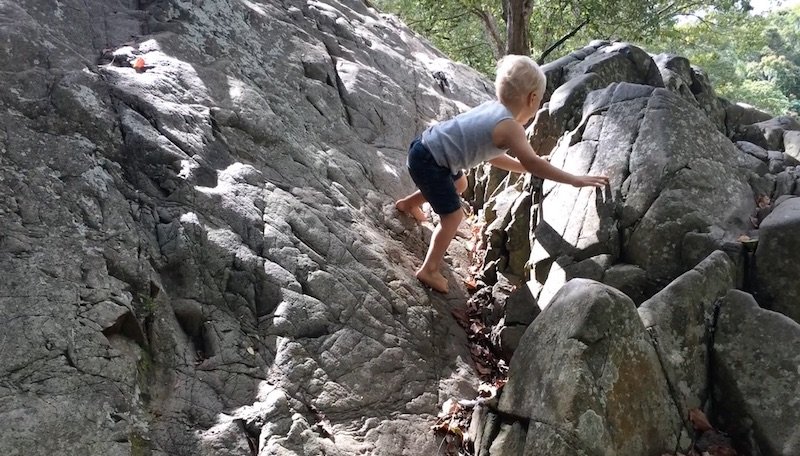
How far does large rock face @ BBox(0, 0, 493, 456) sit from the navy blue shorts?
1.99ft

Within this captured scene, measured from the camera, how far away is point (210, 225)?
12.7ft

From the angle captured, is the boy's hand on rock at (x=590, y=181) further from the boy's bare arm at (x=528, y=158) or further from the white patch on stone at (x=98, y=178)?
the white patch on stone at (x=98, y=178)

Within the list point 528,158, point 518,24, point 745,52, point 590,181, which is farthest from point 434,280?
point 745,52

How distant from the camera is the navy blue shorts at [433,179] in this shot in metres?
4.55

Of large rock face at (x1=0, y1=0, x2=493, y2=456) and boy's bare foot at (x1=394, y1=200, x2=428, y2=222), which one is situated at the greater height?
boy's bare foot at (x1=394, y1=200, x2=428, y2=222)

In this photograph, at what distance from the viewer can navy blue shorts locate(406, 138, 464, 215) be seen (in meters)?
4.55

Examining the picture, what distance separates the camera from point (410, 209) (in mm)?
5363

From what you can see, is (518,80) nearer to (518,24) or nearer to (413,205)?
(413,205)

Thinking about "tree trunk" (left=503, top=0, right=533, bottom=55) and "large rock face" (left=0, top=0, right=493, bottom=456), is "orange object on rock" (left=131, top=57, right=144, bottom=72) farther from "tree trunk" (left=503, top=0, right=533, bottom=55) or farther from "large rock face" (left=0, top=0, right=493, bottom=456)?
"tree trunk" (left=503, top=0, right=533, bottom=55)

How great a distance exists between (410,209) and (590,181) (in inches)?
69.8

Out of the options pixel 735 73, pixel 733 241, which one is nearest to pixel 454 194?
pixel 733 241

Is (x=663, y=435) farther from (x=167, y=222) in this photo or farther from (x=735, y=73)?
(x=735, y=73)

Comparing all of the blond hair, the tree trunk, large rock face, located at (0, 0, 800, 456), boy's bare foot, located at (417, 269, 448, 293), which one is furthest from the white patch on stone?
the tree trunk

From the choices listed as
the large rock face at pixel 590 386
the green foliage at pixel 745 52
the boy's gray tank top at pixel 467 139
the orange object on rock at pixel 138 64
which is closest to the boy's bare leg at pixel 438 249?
the boy's gray tank top at pixel 467 139
